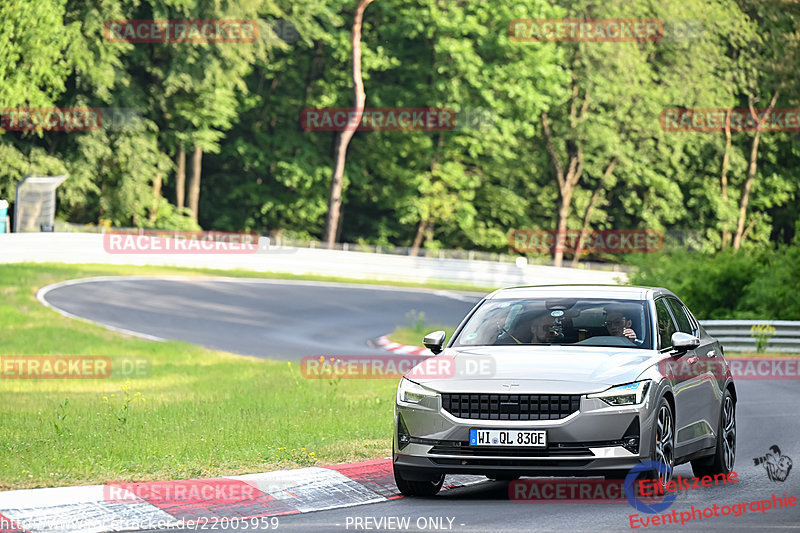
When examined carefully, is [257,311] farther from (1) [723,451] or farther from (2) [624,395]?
(2) [624,395]

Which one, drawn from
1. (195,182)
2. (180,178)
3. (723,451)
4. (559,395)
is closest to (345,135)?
(195,182)

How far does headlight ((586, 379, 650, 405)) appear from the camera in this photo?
9.30 meters

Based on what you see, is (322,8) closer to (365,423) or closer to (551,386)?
(365,423)

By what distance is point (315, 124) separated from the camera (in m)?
64.4

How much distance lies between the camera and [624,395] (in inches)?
368

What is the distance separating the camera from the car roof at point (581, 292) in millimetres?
10891

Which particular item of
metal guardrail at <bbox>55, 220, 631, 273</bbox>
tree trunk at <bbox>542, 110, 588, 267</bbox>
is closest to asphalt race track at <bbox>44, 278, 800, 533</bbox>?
metal guardrail at <bbox>55, 220, 631, 273</bbox>

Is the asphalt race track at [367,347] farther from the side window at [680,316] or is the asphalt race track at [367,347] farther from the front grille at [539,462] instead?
the side window at [680,316]

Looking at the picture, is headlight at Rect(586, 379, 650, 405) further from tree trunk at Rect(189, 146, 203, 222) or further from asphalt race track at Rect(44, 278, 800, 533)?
tree trunk at Rect(189, 146, 203, 222)

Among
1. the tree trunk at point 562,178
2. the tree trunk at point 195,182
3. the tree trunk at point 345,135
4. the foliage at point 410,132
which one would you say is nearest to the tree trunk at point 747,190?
the foliage at point 410,132

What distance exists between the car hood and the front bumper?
195 mm

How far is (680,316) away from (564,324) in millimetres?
1567

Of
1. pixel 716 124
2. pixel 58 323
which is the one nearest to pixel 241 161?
pixel 716 124

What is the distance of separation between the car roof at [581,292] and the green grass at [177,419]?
2039mm
